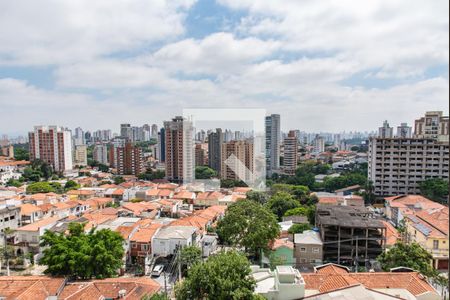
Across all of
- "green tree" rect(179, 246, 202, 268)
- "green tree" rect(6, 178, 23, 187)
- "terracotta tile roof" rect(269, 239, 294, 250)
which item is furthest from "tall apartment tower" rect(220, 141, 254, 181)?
"green tree" rect(6, 178, 23, 187)

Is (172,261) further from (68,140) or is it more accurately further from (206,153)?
(68,140)

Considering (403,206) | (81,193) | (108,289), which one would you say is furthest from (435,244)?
(81,193)

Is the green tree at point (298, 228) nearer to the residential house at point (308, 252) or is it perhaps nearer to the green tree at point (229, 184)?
the residential house at point (308, 252)

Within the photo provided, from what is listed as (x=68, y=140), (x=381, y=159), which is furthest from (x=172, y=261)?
(x=68, y=140)

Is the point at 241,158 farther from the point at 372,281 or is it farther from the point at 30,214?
the point at 30,214

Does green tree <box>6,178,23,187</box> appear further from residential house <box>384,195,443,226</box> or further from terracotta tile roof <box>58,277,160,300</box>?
residential house <box>384,195,443,226</box>
